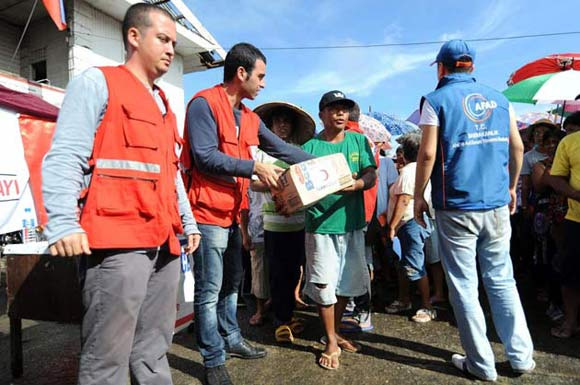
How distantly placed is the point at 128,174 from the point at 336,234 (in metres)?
1.70

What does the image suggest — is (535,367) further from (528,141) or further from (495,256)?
(528,141)

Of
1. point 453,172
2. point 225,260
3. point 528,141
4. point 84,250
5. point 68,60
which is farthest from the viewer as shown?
point 68,60

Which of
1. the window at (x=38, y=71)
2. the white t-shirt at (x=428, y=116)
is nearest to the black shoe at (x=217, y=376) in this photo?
the white t-shirt at (x=428, y=116)

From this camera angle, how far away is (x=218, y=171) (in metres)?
2.17

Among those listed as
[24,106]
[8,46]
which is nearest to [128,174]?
[24,106]

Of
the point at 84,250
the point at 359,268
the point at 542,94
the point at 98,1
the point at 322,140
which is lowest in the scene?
the point at 359,268

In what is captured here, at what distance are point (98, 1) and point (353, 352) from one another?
12.2m

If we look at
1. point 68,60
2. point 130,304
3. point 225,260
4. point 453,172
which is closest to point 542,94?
point 453,172

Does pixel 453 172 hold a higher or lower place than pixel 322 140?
lower

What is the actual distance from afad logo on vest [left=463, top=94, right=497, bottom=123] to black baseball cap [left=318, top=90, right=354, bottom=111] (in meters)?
0.82

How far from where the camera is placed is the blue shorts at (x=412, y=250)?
11.7ft

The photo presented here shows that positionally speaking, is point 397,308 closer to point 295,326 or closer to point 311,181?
point 295,326

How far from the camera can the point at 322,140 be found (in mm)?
2994

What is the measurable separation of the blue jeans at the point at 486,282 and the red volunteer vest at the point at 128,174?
74.0 inches
